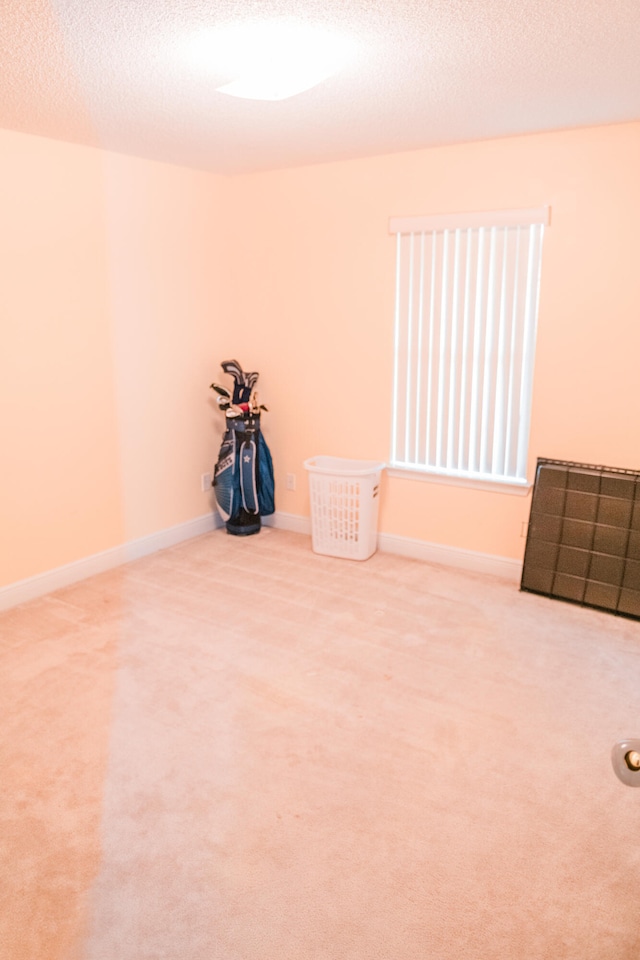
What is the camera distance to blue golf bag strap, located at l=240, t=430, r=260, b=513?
13.9 ft

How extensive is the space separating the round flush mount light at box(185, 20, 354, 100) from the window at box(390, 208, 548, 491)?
55.4 inches

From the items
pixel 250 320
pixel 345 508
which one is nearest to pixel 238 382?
pixel 250 320

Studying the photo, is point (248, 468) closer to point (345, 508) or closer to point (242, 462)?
point (242, 462)

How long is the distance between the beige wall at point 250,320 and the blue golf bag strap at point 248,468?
0.33m

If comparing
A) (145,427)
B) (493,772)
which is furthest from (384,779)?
(145,427)

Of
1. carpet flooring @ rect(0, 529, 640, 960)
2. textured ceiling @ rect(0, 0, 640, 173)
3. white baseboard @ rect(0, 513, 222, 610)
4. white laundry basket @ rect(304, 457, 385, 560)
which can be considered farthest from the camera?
white laundry basket @ rect(304, 457, 385, 560)

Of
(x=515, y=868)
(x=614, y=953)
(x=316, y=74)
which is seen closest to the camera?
(x=614, y=953)

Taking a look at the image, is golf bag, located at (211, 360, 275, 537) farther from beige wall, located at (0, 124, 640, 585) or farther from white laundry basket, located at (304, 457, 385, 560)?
white laundry basket, located at (304, 457, 385, 560)

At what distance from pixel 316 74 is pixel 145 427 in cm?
228

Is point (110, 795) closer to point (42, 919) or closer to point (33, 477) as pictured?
point (42, 919)

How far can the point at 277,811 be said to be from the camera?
6.63 ft

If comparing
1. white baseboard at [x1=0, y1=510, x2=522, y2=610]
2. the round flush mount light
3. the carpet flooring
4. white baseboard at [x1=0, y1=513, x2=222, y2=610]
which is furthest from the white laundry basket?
the round flush mount light

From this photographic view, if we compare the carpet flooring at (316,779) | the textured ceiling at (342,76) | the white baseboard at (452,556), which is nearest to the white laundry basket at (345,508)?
the white baseboard at (452,556)

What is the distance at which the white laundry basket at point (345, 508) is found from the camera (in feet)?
12.8
